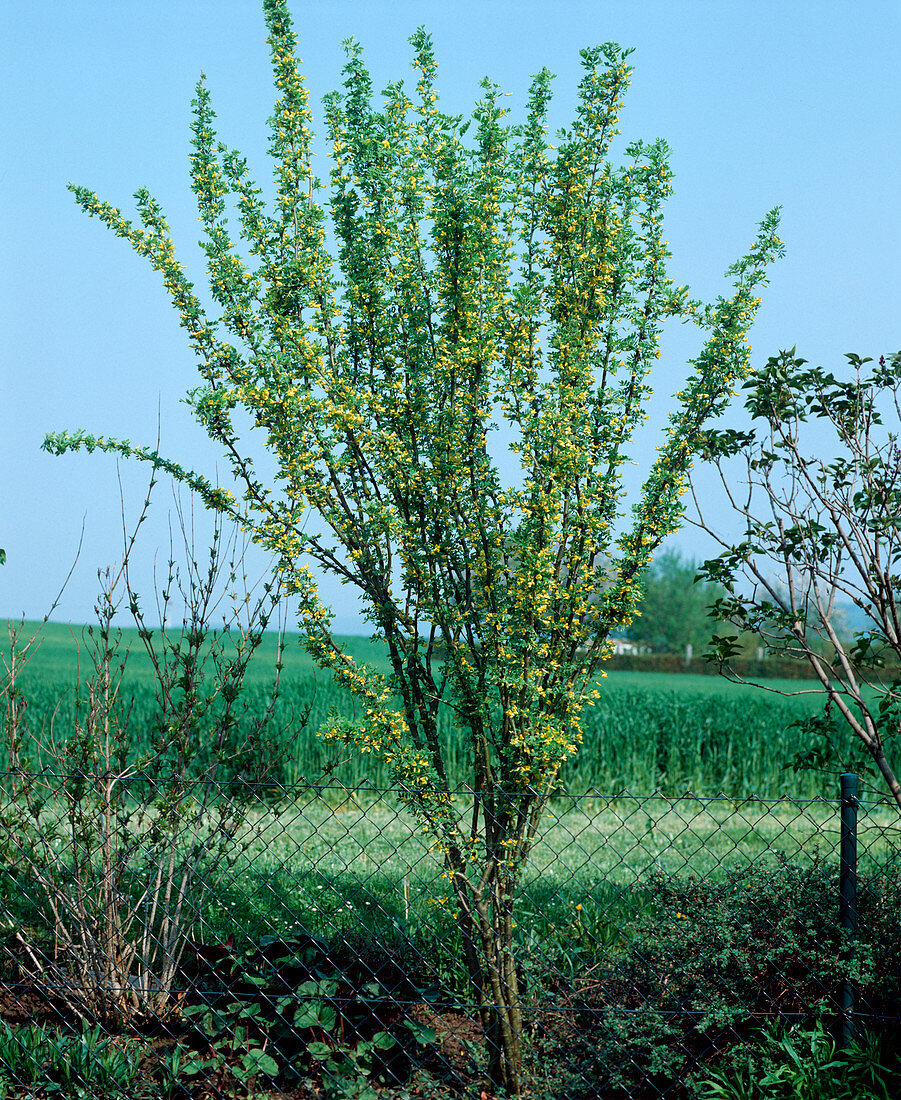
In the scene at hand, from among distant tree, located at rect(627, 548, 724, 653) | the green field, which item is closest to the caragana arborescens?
the green field

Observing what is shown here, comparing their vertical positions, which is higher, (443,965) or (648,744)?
(648,744)

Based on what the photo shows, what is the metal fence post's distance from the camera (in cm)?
332

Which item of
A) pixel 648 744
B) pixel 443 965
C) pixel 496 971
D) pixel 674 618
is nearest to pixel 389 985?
pixel 443 965

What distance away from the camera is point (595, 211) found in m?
3.64

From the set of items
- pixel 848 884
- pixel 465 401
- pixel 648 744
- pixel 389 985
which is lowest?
pixel 389 985

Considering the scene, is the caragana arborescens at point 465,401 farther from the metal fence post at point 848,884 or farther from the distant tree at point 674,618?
the distant tree at point 674,618

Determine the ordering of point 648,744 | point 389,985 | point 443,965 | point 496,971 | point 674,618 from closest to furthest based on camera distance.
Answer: point 496,971 → point 389,985 → point 443,965 → point 648,744 → point 674,618

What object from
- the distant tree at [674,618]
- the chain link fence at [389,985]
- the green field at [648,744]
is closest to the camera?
the chain link fence at [389,985]

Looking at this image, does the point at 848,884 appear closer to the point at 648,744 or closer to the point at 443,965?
the point at 443,965

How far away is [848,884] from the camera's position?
11.2 ft

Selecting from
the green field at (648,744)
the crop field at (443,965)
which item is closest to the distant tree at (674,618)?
the green field at (648,744)

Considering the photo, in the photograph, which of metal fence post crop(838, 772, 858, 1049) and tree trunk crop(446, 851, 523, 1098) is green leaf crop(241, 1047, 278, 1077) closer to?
tree trunk crop(446, 851, 523, 1098)

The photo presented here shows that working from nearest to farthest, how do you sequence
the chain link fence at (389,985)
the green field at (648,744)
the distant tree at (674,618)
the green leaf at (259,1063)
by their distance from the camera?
the green leaf at (259,1063), the chain link fence at (389,985), the green field at (648,744), the distant tree at (674,618)

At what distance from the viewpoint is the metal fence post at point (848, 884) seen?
332 cm
